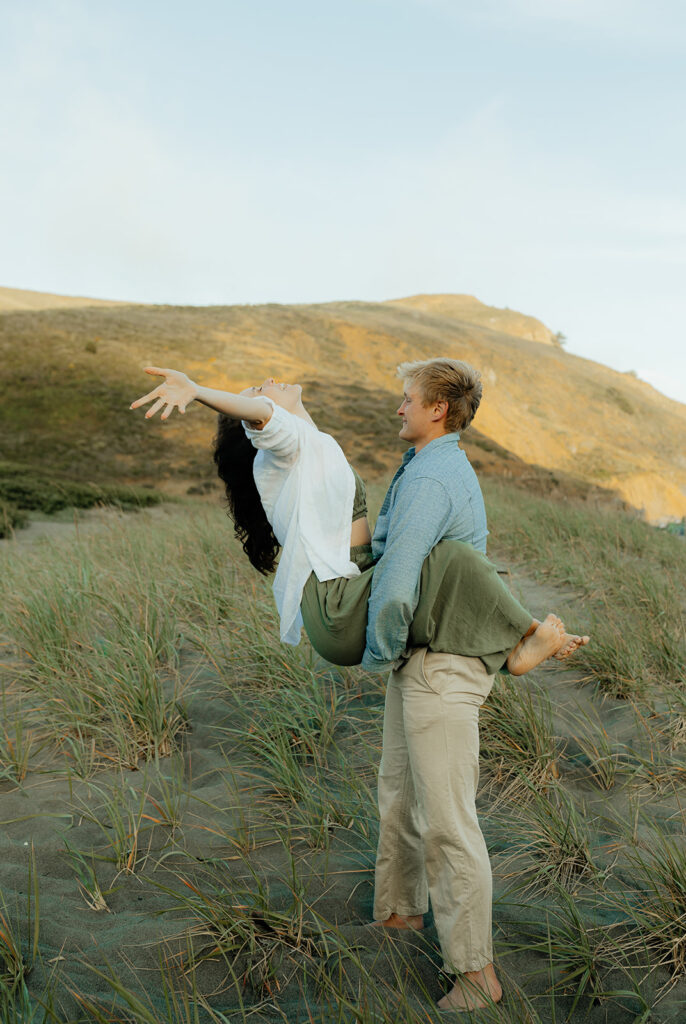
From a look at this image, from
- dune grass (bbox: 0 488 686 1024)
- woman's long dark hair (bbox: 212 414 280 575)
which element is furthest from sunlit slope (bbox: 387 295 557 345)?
woman's long dark hair (bbox: 212 414 280 575)

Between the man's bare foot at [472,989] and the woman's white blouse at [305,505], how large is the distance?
106cm

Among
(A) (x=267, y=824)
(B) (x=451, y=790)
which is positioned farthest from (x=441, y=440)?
(A) (x=267, y=824)

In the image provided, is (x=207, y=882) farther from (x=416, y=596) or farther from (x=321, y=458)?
(x=321, y=458)

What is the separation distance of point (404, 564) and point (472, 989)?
3.89 ft

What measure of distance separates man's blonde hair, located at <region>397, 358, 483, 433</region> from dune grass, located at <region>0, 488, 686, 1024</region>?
146 cm

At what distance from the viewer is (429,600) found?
2.00 meters

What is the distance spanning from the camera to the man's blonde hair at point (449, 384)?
207 centimetres

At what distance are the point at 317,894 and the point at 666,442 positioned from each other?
53336mm

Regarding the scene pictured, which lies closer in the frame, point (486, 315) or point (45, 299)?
point (486, 315)

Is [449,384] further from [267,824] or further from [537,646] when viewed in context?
[267,824]

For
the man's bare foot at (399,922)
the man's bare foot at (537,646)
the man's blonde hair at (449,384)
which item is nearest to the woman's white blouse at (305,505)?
the man's blonde hair at (449,384)

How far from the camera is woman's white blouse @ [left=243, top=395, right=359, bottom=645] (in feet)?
7.19

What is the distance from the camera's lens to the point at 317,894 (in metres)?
2.60

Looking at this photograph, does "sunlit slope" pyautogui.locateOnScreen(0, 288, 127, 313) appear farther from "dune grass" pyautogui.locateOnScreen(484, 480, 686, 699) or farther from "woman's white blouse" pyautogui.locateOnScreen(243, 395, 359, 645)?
"woman's white blouse" pyautogui.locateOnScreen(243, 395, 359, 645)
